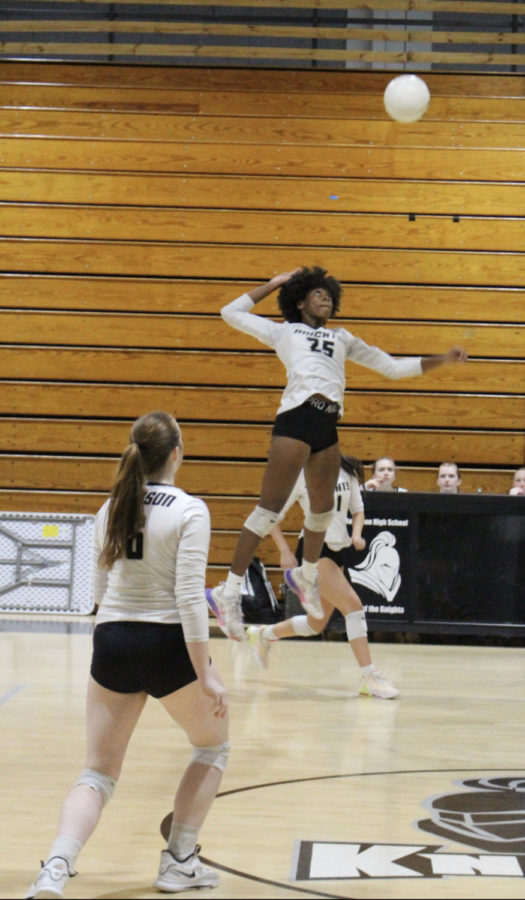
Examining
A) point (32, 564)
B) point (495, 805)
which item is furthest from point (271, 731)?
point (32, 564)

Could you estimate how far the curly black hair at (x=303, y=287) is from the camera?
564cm

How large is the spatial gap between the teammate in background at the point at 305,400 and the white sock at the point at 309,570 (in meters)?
0.04

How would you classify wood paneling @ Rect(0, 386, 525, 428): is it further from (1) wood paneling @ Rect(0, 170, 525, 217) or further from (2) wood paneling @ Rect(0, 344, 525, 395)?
(1) wood paneling @ Rect(0, 170, 525, 217)

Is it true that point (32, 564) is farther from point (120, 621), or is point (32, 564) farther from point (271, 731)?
point (120, 621)

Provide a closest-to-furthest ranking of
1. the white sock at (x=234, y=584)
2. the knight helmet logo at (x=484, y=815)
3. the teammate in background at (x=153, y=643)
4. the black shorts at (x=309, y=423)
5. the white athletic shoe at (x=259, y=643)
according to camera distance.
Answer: the teammate in background at (x=153, y=643)
the knight helmet logo at (x=484, y=815)
the black shorts at (x=309, y=423)
the white sock at (x=234, y=584)
the white athletic shoe at (x=259, y=643)

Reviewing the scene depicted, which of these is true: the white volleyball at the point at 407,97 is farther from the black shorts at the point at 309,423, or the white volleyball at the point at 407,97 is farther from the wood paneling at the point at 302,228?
the black shorts at the point at 309,423

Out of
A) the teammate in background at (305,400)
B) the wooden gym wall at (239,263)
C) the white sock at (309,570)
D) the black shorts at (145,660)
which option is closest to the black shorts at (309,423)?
the teammate in background at (305,400)

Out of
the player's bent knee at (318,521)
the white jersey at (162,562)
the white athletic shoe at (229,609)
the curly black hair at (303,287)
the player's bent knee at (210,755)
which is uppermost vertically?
the curly black hair at (303,287)

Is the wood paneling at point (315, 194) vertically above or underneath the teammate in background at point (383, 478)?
above

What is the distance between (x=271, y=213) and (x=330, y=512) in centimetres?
590

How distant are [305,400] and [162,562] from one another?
2.63 m

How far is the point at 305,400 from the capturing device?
5484mm

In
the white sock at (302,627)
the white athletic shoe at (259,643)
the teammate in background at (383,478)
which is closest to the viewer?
the white sock at (302,627)

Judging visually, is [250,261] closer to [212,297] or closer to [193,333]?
[212,297]
